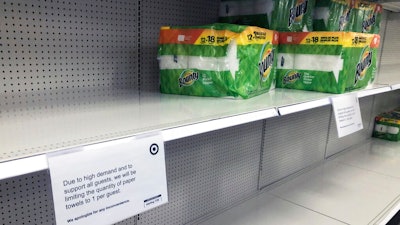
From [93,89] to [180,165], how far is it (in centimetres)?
54

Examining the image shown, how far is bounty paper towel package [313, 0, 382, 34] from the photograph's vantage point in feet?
5.00

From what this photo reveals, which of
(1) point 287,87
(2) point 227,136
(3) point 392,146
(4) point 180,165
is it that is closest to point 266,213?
(2) point 227,136

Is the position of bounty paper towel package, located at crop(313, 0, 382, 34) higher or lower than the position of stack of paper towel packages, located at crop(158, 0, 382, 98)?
higher

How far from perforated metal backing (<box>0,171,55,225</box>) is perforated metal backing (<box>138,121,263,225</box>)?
408 millimetres

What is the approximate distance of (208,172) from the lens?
5.06 ft

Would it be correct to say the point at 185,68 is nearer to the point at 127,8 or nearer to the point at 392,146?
the point at 127,8

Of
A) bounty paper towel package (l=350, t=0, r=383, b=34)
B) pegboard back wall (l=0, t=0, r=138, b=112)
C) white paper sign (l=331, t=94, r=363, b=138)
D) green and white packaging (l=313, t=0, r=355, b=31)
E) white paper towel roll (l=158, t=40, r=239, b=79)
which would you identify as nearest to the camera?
pegboard back wall (l=0, t=0, r=138, b=112)

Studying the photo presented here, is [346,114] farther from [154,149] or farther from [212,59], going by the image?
[154,149]

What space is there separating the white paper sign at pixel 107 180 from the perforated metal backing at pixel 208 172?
25.6 inches

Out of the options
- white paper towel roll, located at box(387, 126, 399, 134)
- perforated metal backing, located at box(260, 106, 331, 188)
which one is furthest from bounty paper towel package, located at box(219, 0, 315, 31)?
white paper towel roll, located at box(387, 126, 399, 134)

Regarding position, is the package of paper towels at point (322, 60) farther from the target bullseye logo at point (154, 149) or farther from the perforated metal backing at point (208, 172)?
the target bullseye logo at point (154, 149)

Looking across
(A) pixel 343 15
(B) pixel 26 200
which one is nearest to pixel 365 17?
(A) pixel 343 15

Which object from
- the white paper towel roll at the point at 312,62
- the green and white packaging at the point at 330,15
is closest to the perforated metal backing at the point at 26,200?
the white paper towel roll at the point at 312,62

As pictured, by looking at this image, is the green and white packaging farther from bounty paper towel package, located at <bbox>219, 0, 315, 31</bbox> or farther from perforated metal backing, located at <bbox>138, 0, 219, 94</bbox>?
perforated metal backing, located at <bbox>138, 0, 219, 94</bbox>
